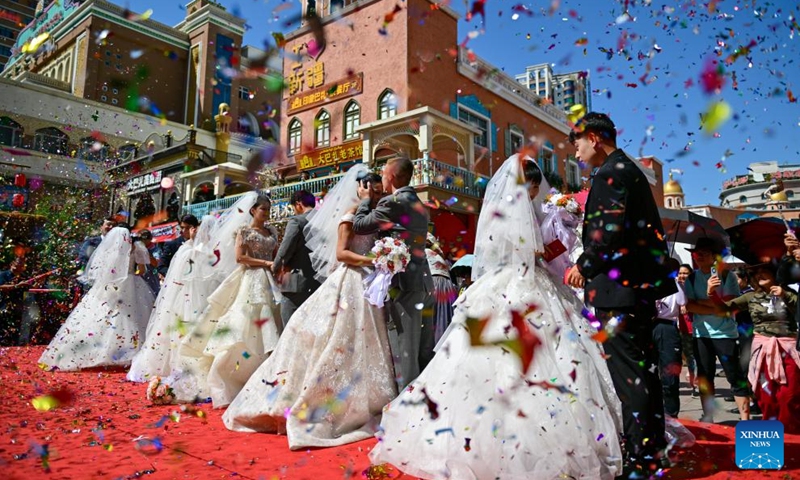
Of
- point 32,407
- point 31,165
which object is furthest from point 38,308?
point 31,165

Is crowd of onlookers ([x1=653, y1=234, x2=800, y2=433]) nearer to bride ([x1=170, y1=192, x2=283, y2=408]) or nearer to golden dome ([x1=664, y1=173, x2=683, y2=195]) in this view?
bride ([x1=170, y1=192, x2=283, y2=408])

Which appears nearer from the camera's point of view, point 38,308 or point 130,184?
point 38,308

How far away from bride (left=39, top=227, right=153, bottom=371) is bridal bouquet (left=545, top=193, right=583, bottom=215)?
555 centimetres

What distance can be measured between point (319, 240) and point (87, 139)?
28.1 meters

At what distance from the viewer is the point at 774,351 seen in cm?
386

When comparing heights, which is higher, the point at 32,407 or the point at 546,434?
the point at 546,434

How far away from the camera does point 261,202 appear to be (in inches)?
198

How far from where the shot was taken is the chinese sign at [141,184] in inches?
1055

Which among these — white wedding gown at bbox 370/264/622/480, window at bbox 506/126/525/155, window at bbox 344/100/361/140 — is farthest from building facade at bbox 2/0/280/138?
white wedding gown at bbox 370/264/622/480

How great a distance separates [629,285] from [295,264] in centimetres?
284

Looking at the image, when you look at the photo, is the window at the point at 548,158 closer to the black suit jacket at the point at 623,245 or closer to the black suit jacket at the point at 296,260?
the black suit jacket at the point at 296,260

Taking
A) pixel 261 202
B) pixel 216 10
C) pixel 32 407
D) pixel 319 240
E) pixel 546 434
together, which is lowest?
pixel 32 407

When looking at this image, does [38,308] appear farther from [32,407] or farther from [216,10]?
[216,10]

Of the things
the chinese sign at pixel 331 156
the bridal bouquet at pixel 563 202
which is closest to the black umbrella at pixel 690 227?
the bridal bouquet at pixel 563 202
